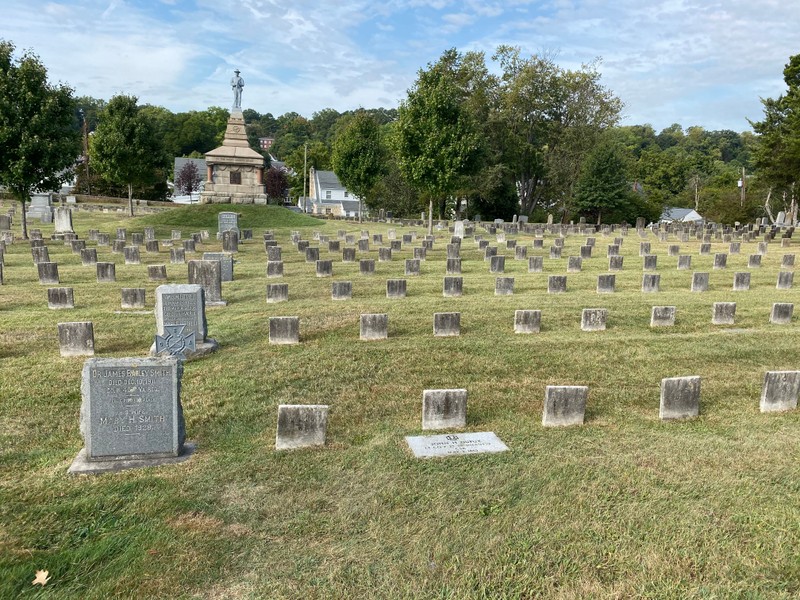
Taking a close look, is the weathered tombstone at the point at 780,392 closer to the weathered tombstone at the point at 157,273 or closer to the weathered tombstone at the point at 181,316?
the weathered tombstone at the point at 181,316

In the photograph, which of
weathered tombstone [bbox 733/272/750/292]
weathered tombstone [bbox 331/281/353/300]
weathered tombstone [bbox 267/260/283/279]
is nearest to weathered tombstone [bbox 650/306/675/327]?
weathered tombstone [bbox 733/272/750/292]

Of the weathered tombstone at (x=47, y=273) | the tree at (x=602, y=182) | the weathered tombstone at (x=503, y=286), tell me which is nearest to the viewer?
the weathered tombstone at (x=503, y=286)

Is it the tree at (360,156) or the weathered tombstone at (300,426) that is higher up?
the tree at (360,156)

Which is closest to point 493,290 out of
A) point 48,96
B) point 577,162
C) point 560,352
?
point 560,352

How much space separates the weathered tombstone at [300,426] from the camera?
6.64m

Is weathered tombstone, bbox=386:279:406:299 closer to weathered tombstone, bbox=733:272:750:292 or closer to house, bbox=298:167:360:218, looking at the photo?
weathered tombstone, bbox=733:272:750:292

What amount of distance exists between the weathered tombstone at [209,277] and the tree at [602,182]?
39.7 meters

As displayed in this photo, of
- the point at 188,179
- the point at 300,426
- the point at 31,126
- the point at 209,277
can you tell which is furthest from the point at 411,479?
the point at 188,179

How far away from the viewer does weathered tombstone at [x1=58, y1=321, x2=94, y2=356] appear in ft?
31.3

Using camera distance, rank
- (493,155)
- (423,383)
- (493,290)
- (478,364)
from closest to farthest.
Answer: (423,383) < (478,364) < (493,290) < (493,155)

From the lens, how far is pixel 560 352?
10.3 m

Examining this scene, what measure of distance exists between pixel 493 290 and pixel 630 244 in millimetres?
16051

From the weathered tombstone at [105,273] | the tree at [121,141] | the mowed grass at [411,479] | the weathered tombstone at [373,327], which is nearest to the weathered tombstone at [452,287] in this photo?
the mowed grass at [411,479]

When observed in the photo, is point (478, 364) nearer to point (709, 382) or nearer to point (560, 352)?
point (560, 352)
